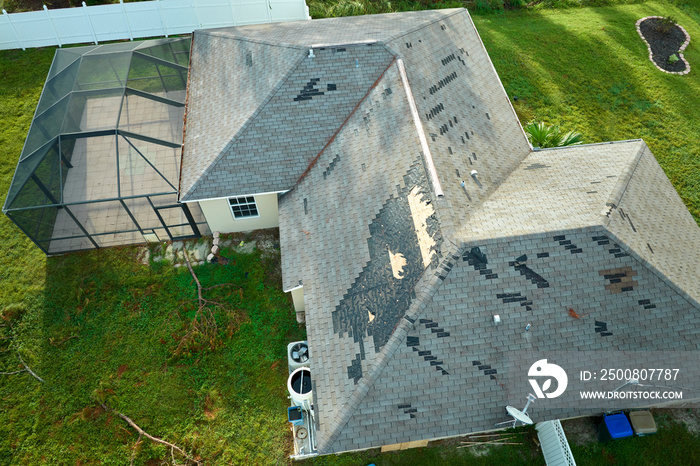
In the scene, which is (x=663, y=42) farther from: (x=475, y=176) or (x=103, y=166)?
(x=103, y=166)

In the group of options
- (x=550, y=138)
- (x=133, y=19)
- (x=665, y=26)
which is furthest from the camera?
(x=665, y=26)

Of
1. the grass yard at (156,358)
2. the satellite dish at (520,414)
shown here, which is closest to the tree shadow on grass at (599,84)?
the grass yard at (156,358)

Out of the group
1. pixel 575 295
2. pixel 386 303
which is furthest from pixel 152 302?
pixel 575 295

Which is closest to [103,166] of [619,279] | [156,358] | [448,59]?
[156,358]

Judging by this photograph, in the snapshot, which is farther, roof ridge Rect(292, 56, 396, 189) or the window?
the window

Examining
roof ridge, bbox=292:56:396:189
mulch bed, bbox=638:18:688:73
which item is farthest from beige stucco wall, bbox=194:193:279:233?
mulch bed, bbox=638:18:688:73

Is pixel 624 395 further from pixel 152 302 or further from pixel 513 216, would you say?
pixel 152 302

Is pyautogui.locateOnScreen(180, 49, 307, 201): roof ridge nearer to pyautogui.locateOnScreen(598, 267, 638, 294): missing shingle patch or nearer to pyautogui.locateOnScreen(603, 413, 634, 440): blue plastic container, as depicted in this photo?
pyautogui.locateOnScreen(598, 267, 638, 294): missing shingle patch
